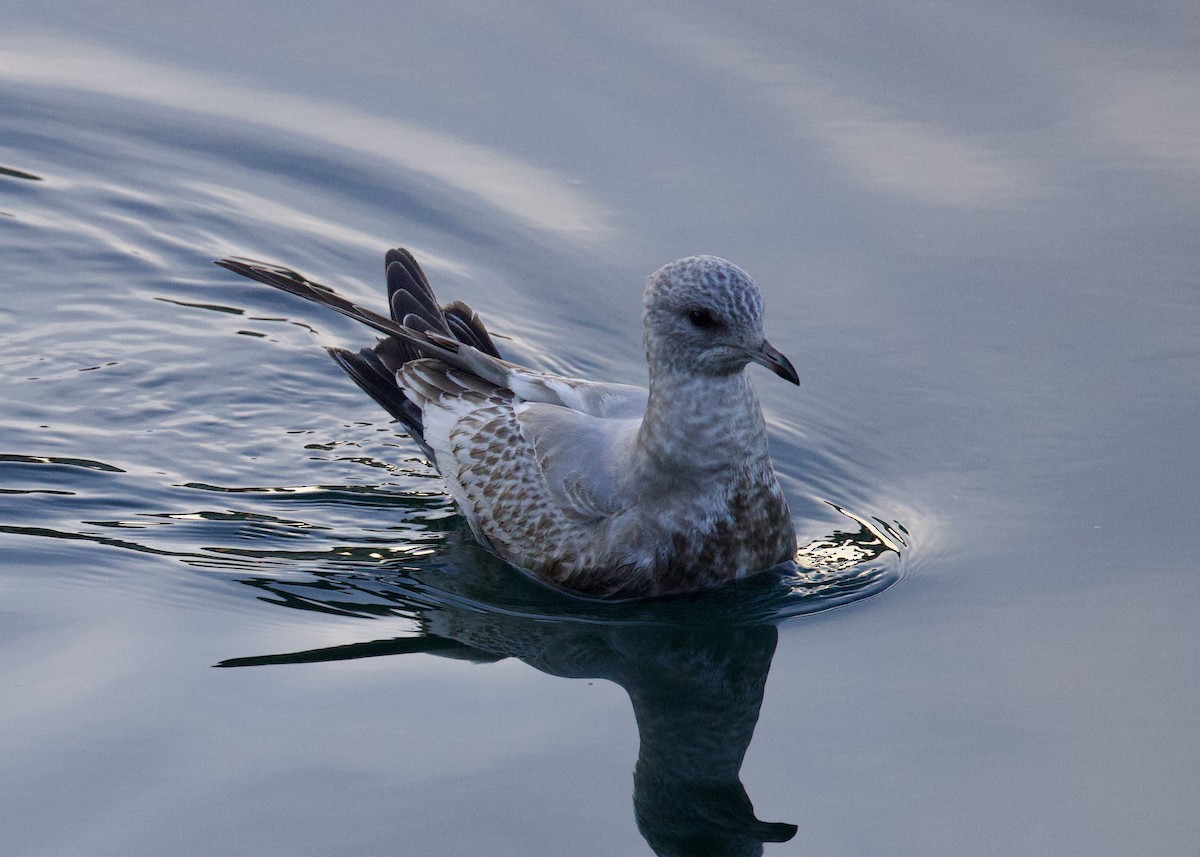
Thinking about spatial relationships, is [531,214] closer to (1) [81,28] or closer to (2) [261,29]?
(2) [261,29]

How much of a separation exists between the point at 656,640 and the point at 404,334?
2.12m

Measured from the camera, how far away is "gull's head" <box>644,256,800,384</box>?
655 centimetres

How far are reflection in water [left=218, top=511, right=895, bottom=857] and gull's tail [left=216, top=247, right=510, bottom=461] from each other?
37.1 inches

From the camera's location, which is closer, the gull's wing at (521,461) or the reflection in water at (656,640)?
the reflection in water at (656,640)

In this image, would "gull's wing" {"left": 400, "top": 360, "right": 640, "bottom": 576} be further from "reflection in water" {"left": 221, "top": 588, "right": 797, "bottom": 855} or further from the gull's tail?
"reflection in water" {"left": 221, "top": 588, "right": 797, "bottom": 855}

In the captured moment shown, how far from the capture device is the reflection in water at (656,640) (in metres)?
5.77

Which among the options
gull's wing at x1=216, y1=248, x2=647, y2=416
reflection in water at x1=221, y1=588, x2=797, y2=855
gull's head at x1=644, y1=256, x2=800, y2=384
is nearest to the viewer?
reflection in water at x1=221, y1=588, x2=797, y2=855

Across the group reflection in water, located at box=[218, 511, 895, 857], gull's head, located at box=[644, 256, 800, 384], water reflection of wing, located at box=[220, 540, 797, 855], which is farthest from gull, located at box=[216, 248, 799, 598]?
water reflection of wing, located at box=[220, 540, 797, 855]

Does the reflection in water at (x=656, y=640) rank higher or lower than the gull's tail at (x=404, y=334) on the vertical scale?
lower

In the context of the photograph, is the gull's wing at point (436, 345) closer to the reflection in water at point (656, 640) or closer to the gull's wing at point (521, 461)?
the gull's wing at point (521, 461)

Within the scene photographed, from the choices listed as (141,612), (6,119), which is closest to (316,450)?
(141,612)

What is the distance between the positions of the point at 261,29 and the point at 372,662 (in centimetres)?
616

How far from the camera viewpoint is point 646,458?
274 inches

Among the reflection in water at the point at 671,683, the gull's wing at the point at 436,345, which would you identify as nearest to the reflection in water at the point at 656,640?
the reflection in water at the point at 671,683
